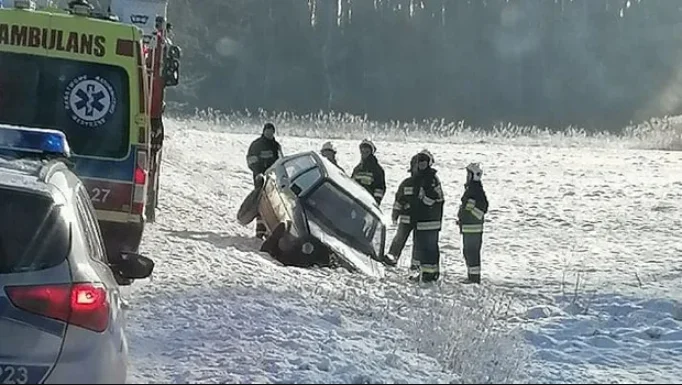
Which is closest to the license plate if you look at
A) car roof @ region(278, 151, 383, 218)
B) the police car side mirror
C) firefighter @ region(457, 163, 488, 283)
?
the police car side mirror

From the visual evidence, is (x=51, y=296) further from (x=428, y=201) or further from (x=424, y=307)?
(x=428, y=201)

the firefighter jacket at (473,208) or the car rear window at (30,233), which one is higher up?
the car rear window at (30,233)

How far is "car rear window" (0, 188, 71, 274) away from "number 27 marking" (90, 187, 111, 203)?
15.6 feet

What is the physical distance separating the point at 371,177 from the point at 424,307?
6917 millimetres

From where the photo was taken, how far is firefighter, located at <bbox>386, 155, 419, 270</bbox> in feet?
44.2

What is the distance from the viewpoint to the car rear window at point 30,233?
15.0 feet

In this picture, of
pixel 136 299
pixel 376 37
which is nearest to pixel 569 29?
pixel 376 37

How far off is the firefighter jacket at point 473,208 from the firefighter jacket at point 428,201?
332 millimetres

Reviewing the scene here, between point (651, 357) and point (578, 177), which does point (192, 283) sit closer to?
point (651, 357)

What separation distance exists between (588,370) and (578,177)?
23736 millimetres

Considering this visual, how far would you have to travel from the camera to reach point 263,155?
55.7 ft

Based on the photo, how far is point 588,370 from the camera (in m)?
8.09

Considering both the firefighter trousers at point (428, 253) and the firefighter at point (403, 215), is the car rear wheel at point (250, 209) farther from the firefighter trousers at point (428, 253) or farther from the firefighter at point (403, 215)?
the firefighter trousers at point (428, 253)

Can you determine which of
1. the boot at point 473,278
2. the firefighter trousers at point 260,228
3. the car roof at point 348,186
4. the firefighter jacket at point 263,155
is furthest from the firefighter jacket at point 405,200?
the firefighter jacket at point 263,155
